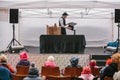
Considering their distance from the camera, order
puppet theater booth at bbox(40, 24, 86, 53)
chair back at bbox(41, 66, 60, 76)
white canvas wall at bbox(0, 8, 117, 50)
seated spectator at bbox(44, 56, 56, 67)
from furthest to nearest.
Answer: white canvas wall at bbox(0, 8, 117, 50) → puppet theater booth at bbox(40, 24, 86, 53) → seated spectator at bbox(44, 56, 56, 67) → chair back at bbox(41, 66, 60, 76)

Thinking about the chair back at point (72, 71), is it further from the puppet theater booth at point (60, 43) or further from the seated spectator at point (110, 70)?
the puppet theater booth at point (60, 43)

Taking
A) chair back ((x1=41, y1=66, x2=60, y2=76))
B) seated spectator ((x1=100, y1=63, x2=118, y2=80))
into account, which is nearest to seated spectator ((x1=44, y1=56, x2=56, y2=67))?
chair back ((x1=41, y1=66, x2=60, y2=76))

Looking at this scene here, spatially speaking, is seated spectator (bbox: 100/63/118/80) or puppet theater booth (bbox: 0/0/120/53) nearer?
seated spectator (bbox: 100/63/118/80)

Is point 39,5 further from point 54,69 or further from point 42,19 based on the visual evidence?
point 42,19

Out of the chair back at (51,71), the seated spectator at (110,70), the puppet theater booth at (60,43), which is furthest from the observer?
the puppet theater booth at (60,43)

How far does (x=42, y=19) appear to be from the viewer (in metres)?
16.9

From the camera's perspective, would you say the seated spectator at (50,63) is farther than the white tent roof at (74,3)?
No

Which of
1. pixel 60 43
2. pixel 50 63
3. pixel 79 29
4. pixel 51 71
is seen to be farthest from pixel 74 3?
pixel 79 29

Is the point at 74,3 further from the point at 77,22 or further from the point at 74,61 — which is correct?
the point at 77,22

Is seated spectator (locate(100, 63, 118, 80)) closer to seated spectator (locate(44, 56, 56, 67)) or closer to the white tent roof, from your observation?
seated spectator (locate(44, 56, 56, 67))

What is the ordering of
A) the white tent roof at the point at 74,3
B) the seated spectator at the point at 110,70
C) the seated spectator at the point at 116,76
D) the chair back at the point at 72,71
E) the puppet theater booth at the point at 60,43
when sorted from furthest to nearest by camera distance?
the puppet theater booth at the point at 60,43
the white tent roof at the point at 74,3
the chair back at the point at 72,71
the seated spectator at the point at 110,70
the seated spectator at the point at 116,76

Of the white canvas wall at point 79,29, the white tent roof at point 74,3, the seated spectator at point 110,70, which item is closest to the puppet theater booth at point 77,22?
the white canvas wall at point 79,29

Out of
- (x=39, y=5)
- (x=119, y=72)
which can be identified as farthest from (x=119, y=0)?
(x=119, y=72)

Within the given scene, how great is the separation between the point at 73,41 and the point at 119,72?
6354 mm
